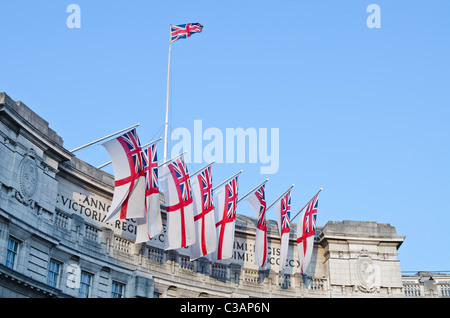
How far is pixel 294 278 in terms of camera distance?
5234cm

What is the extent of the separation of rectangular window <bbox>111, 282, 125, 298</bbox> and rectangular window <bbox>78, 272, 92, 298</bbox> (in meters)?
2.01

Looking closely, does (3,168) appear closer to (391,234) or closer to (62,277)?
(62,277)

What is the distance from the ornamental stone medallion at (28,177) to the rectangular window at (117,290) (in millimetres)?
9062

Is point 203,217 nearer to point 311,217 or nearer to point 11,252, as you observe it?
point 311,217

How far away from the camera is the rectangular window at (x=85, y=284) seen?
137ft

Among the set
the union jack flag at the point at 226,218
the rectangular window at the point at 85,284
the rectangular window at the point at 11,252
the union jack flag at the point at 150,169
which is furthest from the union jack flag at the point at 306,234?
the rectangular window at the point at 11,252

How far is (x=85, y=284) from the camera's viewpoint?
1655 inches

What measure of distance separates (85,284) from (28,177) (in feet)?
26.6

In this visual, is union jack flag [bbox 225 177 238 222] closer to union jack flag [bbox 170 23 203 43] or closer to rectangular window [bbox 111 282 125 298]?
rectangular window [bbox 111 282 125 298]

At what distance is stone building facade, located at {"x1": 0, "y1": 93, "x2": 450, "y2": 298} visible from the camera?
3734 centimetres

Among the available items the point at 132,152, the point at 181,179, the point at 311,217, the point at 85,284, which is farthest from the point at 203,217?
the point at 311,217
